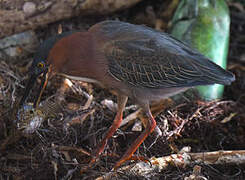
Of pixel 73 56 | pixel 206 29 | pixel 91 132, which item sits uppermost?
pixel 73 56

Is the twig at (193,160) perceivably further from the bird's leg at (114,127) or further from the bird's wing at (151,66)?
the bird's wing at (151,66)

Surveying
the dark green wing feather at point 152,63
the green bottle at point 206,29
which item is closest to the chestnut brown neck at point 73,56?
the dark green wing feather at point 152,63

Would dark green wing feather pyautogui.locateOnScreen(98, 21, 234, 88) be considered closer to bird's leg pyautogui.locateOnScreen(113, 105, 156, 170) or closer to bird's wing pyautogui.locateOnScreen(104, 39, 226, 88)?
bird's wing pyautogui.locateOnScreen(104, 39, 226, 88)

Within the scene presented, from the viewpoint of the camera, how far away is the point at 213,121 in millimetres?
2859

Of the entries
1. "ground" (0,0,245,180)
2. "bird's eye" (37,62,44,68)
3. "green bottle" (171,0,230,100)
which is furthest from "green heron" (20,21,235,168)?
"green bottle" (171,0,230,100)

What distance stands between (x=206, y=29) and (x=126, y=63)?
1261 mm

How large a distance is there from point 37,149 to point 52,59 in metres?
0.56

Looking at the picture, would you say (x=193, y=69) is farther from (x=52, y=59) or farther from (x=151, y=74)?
(x=52, y=59)

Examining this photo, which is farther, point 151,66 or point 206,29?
point 206,29

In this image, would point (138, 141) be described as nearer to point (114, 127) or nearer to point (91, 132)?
point (114, 127)

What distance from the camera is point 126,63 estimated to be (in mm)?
2299

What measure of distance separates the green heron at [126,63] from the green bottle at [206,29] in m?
0.80

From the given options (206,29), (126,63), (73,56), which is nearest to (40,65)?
(73,56)

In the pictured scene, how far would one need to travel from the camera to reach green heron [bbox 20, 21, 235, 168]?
7.51 feet
